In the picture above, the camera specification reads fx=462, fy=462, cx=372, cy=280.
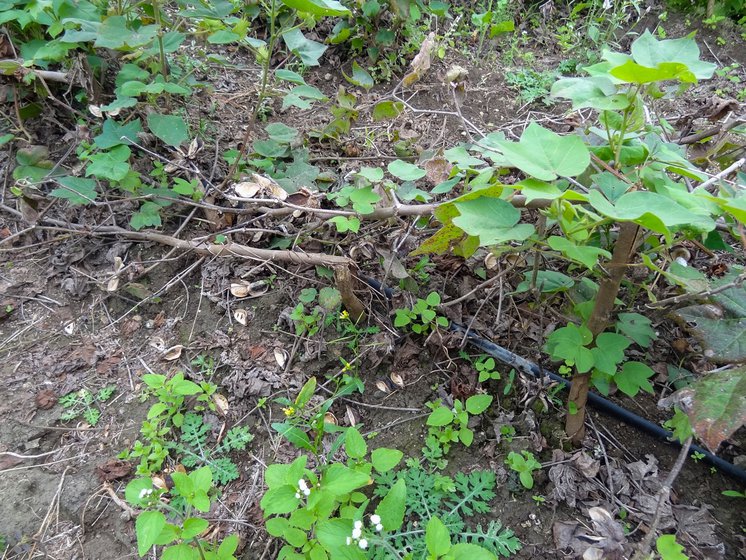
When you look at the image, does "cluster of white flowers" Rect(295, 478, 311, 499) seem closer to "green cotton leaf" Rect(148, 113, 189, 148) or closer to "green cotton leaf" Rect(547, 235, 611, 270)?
"green cotton leaf" Rect(547, 235, 611, 270)

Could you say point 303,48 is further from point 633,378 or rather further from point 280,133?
point 633,378

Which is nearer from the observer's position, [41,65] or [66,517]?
[66,517]

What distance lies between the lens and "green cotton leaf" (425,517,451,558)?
101cm

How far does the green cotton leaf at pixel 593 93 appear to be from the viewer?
1025mm

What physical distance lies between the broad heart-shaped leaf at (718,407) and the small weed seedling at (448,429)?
58 cm

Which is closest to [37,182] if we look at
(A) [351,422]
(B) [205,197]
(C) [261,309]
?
(B) [205,197]

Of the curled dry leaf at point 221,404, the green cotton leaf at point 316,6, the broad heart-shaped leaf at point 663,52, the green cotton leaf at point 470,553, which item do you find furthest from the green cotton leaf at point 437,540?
the green cotton leaf at point 316,6

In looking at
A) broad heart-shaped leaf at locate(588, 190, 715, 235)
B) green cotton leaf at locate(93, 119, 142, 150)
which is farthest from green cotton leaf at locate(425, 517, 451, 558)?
green cotton leaf at locate(93, 119, 142, 150)

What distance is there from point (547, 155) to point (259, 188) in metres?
1.17

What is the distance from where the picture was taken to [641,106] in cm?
108

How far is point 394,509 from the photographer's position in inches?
44.4

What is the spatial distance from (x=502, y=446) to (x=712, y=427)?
2.03 ft

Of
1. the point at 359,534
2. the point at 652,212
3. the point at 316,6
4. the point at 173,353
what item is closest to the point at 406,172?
the point at 316,6

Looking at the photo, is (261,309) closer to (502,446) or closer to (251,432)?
(251,432)
